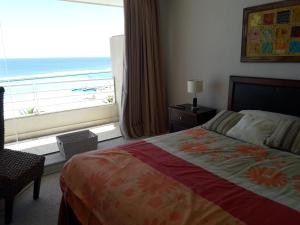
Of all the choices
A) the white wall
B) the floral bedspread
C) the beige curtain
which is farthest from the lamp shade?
the floral bedspread

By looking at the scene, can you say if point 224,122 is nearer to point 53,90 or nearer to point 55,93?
point 53,90

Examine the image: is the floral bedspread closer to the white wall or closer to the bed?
the bed

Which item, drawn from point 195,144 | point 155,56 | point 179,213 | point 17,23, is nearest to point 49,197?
point 195,144

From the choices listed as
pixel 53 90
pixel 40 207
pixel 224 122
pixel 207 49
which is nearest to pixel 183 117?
pixel 224 122

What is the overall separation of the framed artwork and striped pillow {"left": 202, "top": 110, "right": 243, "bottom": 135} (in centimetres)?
75

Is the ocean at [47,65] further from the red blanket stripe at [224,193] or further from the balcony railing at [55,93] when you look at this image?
the red blanket stripe at [224,193]

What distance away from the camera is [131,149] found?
193 centimetres

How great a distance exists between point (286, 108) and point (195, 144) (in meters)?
1.11

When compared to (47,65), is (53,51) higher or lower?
higher

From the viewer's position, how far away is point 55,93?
4.80m

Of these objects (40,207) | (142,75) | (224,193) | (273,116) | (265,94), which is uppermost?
(142,75)

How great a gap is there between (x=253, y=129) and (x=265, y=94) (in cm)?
68

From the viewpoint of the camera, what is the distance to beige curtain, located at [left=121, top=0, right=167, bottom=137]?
3500 millimetres

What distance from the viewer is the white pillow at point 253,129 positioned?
2062mm
